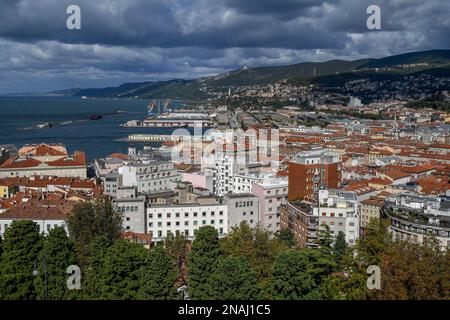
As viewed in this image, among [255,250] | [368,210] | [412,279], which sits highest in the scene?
[412,279]

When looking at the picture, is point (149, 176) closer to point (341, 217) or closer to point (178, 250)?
point (341, 217)

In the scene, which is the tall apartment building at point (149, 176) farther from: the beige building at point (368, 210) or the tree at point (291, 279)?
the tree at point (291, 279)

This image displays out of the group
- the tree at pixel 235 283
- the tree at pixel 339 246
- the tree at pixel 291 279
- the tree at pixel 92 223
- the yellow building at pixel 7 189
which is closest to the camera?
the tree at pixel 235 283

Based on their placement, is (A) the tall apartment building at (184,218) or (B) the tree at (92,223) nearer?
(B) the tree at (92,223)

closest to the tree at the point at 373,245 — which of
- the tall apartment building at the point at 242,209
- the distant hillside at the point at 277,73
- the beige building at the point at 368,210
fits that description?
the tall apartment building at the point at 242,209

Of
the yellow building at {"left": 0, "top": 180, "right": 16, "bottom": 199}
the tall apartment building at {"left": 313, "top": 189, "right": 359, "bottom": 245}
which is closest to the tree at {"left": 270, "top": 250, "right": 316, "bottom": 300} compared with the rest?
the tall apartment building at {"left": 313, "top": 189, "right": 359, "bottom": 245}

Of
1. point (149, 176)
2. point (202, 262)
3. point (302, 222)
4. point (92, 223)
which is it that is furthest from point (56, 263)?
point (149, 176)
